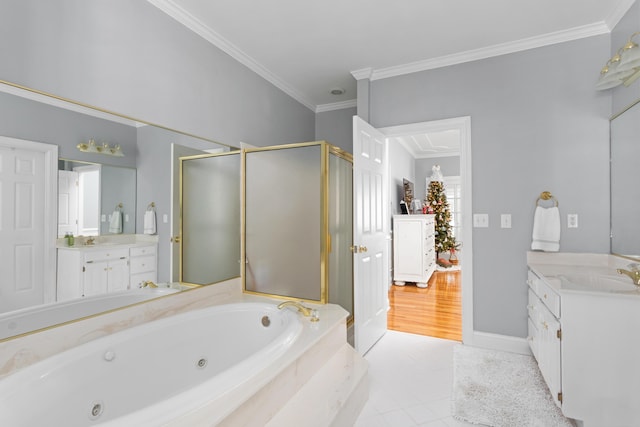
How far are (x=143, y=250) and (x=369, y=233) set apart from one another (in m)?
1.74

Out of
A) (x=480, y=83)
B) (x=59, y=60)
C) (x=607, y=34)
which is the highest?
(x=607, y=34)

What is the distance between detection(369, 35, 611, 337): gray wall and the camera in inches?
98.7

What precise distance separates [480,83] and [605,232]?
1.54m

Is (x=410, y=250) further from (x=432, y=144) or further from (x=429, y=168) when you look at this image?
(x=429, y=168)

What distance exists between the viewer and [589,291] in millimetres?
1674

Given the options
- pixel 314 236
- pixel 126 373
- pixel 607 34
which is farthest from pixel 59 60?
pixel 607 34

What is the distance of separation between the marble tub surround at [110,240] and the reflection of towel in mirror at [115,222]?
29 millimetres

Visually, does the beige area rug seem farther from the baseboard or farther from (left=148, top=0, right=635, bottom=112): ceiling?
(left=148, top=0, right=635, bottom=112): ceiling

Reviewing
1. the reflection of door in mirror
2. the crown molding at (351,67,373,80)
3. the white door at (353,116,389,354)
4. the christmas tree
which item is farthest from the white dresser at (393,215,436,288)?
the reflection of door in mirror

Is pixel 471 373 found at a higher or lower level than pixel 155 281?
lower

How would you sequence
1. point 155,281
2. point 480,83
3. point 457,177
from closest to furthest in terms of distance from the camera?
point 155,281 < point 480,83 < point 457,177

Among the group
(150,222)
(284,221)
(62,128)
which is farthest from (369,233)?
(62,128)

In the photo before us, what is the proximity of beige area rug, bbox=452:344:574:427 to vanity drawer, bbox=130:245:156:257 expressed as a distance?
212cm

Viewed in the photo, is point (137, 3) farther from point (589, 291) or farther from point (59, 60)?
point (589, 291)
